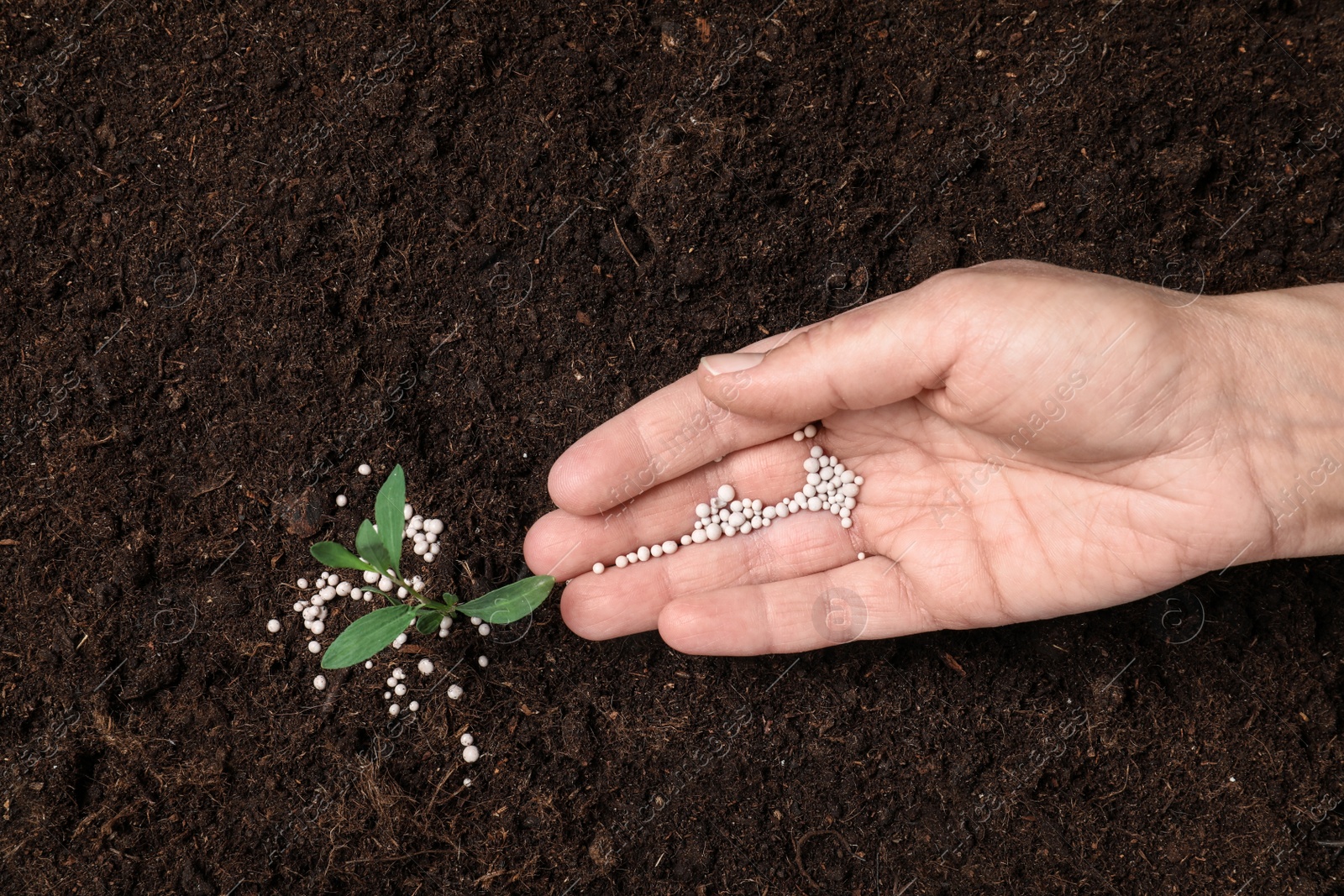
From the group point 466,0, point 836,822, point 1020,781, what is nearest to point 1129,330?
point 1020,781

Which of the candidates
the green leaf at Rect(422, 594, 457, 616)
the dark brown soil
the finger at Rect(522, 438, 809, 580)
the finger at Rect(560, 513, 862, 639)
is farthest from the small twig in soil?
the green leaf at Rect(422, 594, 457, 616)

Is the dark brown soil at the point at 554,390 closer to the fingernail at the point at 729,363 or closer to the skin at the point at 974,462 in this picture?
the skin at the point at 974,462

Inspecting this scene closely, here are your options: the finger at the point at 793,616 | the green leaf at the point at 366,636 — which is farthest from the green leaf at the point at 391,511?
the finger at the point at 793,616

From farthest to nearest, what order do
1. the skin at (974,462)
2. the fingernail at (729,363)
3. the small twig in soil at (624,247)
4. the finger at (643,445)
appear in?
1. the small twig in soil at (624,247)
2. the finger at (643,445)
3. the fingernail at (729,363)
4. the skin at (974,462)

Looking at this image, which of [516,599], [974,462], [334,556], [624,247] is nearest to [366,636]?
[334,556]

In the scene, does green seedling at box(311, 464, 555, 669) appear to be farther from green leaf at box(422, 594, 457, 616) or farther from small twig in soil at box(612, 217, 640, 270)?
small twig in soil at box(612, 217, 640, 270)

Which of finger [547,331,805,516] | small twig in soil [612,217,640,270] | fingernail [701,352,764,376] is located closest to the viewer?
fingernail [701,352,764,376]

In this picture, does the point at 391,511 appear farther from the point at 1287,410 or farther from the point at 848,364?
the point at 1287,410
